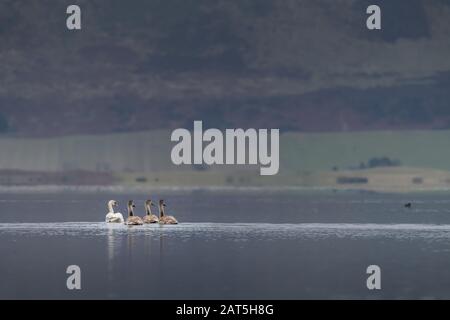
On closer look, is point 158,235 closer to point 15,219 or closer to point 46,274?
point 46,274

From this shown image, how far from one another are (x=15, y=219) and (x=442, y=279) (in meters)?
49.2

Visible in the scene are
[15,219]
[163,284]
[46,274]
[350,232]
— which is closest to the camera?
[163,284]

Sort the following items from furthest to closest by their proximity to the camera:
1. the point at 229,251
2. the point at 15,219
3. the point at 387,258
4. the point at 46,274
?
1. the point at 15,219
2. the point at 229,251
3. the point at 387,258
4. the point at 46,274

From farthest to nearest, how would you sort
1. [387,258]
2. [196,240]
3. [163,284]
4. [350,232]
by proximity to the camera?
1. [350,232]
2. [196,240]
3. [387,258]
4. [163,284]

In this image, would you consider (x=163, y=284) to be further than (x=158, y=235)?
No

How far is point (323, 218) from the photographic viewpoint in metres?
93.6

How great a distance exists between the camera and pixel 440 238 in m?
64.6

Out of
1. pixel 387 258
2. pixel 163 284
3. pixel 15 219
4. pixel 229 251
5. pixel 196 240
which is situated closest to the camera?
pixel 163 284

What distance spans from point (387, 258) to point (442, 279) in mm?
7787
